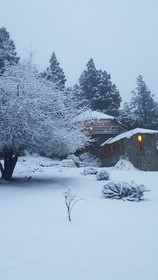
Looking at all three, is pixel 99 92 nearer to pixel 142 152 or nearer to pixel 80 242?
pixel 142 152

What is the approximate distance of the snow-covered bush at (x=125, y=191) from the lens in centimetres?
827

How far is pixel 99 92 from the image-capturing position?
4759cm

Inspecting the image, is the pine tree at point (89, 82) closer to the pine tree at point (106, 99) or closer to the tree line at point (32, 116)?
the pine tree at point (106, 99)

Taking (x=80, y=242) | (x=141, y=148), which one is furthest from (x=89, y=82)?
(x=80, y=242)

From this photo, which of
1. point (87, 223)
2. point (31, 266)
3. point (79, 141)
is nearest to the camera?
point (31, 266)

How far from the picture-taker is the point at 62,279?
291 centimetres

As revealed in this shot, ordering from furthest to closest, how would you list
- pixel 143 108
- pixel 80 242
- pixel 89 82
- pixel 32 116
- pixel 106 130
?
pixel 89 82
pixel 143 108
pixel 106 130
pixel 32 116
pixel 80 242

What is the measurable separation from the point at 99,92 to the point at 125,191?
135 feet

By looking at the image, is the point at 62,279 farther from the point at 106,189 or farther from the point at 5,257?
the point at 106,189

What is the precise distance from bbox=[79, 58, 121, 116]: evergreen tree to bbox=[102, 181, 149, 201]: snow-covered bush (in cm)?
3706

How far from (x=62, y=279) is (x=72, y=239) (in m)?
1.53

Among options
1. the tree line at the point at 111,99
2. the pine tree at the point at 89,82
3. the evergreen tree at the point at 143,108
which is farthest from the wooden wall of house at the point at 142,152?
the pine tree at the point at 89,82

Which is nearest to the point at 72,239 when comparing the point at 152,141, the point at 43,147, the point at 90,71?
the point at 43,147

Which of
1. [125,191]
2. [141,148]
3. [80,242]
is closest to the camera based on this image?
[80,242]
